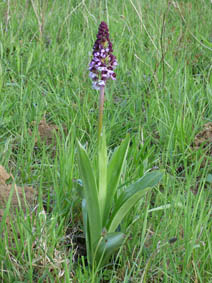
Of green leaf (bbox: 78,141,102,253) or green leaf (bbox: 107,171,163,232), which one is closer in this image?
green leaf (bbox: 78,141,102,253)

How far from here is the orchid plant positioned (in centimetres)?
146

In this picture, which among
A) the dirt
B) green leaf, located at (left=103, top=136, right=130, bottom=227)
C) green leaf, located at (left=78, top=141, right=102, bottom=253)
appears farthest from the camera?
the dirt

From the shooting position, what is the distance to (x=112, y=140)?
2.43m

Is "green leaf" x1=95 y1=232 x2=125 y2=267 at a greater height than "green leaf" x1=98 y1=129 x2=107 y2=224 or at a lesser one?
lesser

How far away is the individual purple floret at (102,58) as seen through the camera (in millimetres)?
1512

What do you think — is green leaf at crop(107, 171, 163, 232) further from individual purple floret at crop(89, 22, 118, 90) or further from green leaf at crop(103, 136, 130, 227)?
individual purple floret at crop(89, 22, 118, 90)

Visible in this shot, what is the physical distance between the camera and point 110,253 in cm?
155

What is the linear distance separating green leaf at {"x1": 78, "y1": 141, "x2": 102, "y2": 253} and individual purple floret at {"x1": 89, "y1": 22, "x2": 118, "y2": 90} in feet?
1.04

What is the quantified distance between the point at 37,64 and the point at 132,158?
1453 mm

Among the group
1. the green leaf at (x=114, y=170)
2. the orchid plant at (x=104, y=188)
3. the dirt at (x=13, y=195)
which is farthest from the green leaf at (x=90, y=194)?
the dirt at (x=13, y=195)

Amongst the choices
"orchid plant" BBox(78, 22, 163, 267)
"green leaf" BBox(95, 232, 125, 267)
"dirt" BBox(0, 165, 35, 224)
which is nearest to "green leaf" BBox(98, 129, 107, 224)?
"orchid plant" BBox(78, 22, 163, 267)

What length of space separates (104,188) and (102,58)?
1.65ft

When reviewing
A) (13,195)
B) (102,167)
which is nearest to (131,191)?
(102,167)

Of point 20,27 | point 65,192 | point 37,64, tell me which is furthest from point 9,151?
point 20,27
